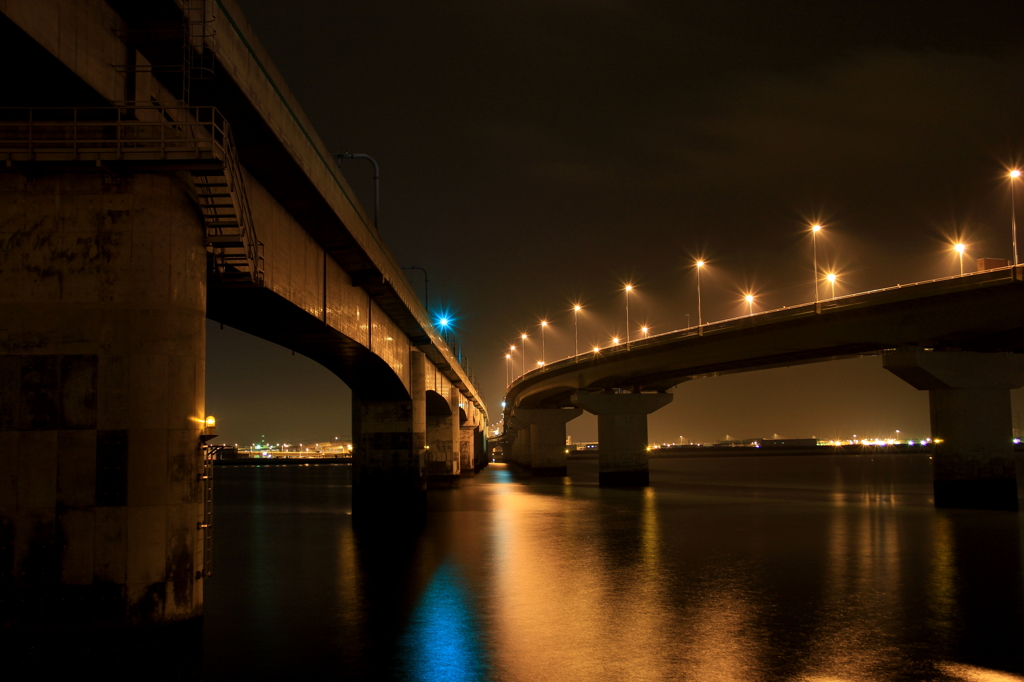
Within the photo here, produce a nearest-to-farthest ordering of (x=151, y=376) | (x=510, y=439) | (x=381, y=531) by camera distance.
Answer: (x=151, y=376) < (x=381, y=531) < (x=510, y=439)

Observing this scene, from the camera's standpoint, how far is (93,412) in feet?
50.5

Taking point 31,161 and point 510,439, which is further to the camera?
point 510,439

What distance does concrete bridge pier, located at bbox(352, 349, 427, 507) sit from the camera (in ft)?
164

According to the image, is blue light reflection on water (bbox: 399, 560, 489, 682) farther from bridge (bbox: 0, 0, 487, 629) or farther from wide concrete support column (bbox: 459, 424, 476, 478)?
wide concrete support column (bbox: 459, 424, 476, 478)

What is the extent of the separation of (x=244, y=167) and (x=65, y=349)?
21.5 feet

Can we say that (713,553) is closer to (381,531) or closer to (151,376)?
(381,531)

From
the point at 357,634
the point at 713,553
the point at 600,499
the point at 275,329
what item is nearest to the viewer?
the point at 357,634

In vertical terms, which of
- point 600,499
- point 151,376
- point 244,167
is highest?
point 244,167

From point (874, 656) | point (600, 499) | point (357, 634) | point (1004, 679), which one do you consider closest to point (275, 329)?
point (357, 634)

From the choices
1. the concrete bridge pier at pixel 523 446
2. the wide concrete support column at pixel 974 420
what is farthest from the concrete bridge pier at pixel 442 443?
the wide concrete support column at pixel 974 420

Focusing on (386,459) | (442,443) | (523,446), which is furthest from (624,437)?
(523,446)

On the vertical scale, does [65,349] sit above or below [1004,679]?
above

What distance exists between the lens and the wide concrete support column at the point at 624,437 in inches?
2958

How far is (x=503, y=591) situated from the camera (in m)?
24.1
